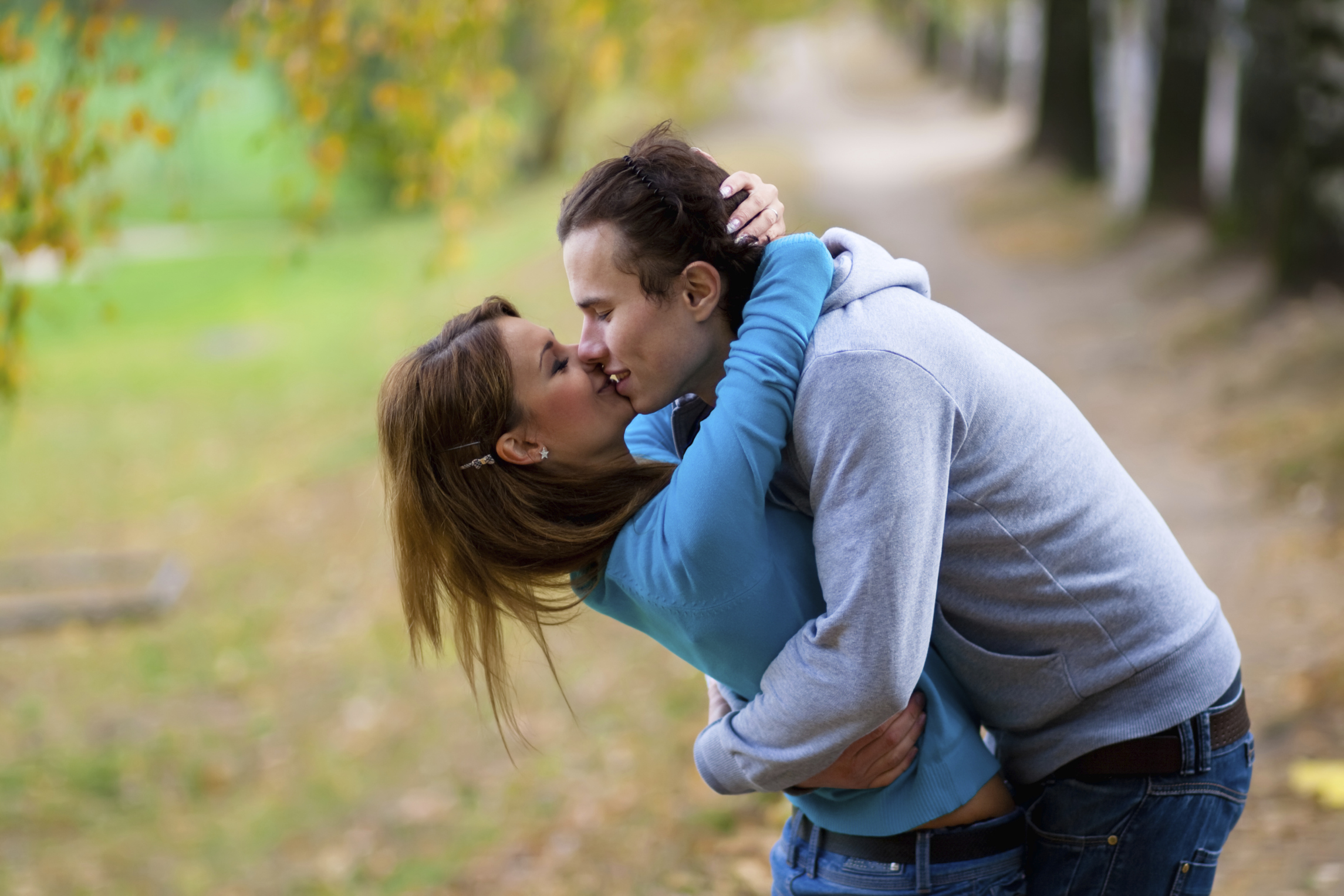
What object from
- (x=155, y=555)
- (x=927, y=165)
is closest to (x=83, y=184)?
(x=155, y=555)

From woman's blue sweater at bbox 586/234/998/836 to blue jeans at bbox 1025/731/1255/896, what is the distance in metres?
0.16

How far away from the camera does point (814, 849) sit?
6.82 feet

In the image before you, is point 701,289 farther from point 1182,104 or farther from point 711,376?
point 1182,104

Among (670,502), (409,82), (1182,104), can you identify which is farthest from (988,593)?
(1182,104)

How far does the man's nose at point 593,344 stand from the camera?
2072mm

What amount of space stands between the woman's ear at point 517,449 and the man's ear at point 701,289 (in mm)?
370

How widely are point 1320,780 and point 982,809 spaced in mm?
2763

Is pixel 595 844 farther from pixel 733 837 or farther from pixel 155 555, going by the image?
pixel 155 555

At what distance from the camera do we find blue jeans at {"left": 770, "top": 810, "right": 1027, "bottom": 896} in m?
1.96

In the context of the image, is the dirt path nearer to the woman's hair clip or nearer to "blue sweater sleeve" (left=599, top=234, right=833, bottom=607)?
"blue sweater sleeve" (left=599, top=234, right=833, bottom=607)

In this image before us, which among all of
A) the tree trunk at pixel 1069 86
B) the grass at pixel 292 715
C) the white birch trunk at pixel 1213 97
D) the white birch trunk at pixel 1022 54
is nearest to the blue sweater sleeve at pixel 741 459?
the grass at pixel 292 715

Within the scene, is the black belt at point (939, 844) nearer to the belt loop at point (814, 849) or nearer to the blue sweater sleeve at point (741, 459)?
the belt loop at point (814, 849)

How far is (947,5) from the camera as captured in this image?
25.3 metres

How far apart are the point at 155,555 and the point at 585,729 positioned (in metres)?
6.52
